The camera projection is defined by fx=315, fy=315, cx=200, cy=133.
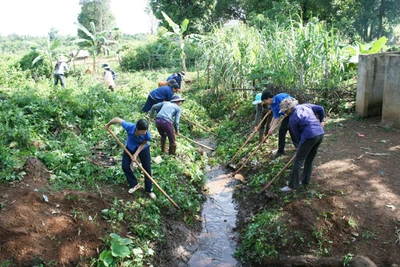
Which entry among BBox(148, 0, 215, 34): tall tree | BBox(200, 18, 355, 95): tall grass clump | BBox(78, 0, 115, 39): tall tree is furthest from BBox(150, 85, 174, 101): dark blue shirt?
BBox(78, 0, 115, 39): tall tree

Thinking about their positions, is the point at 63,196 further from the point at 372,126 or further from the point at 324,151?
the point at 372,126

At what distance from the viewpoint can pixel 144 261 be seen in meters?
4.27

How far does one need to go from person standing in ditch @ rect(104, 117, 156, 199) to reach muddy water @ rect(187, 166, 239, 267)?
1143 millimetres

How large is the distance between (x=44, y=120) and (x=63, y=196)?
2918mm

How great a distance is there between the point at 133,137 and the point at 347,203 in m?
3.36

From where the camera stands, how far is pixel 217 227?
556 centimetres

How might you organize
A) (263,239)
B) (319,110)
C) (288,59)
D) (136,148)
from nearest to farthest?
(263,239) → (136,148) → (319,110) → (288,59)

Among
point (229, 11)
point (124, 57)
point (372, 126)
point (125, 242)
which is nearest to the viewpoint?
point (125, 242)

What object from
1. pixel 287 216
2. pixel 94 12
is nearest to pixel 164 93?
pixel 287 216

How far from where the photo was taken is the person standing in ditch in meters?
4.74

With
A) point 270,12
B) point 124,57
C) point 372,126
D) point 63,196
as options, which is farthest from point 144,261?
point 124,57

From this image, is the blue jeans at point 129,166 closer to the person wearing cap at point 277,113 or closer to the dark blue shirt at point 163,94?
the person wearing cap at point 277,113

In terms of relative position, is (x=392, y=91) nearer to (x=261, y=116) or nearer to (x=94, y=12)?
(x=261, y=116)

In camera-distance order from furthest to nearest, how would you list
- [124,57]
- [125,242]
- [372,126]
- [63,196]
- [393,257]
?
[124,57], [372,126], [63,196], [125,242], [393,257]
